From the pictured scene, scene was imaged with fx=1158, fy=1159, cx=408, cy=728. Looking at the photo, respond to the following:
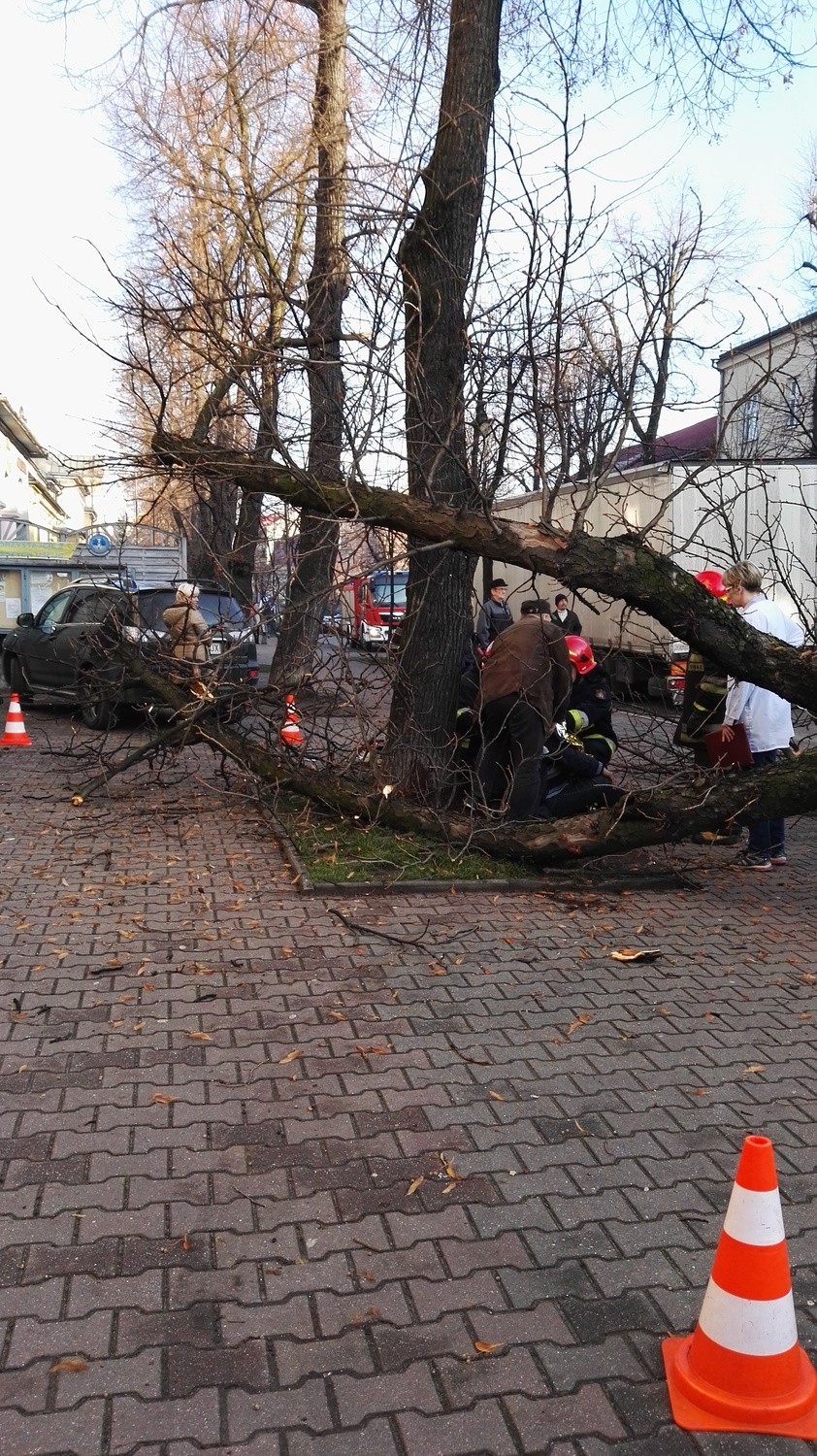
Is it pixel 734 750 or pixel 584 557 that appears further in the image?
pixel 734 750

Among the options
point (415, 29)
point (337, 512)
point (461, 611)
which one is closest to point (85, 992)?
point (337, 512)

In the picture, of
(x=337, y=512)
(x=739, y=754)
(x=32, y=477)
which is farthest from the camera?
(x=32, y=477)

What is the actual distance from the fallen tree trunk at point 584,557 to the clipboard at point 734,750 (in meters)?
0.86

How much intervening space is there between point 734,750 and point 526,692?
61.5 inches

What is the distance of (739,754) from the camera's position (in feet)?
25.3

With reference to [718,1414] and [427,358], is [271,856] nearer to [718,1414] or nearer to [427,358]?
[427,358]

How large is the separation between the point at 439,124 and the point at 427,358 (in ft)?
5.50

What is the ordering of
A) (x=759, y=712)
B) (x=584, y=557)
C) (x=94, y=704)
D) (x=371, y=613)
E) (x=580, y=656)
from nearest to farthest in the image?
(x=584, y=557) → (x=759, y=712) → (x=580, y=656) → (x=371, y=613) → (x=94, y=704)

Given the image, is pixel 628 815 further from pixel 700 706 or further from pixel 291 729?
pixel 291 729

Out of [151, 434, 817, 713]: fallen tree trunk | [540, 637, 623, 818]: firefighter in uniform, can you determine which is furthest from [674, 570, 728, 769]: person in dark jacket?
[151, 434, 817, 713]: fallen tree trunk

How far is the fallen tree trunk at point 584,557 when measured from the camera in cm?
658

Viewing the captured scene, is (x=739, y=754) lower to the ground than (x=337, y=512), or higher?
lower

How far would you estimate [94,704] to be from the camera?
1004cm

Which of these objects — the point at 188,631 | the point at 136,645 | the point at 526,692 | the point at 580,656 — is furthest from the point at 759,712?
the point at 136,645
